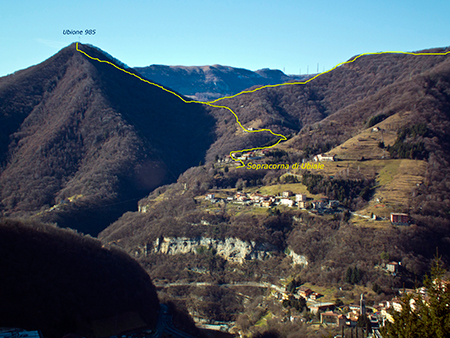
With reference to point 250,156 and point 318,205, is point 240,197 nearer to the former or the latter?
point 318,205

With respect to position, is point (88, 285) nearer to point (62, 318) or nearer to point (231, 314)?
point (62, 318)

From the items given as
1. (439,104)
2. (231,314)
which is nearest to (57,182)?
(231,314)

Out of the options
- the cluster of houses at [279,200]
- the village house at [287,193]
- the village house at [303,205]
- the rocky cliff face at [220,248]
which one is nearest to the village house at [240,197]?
the cluster of houses at [279,200]

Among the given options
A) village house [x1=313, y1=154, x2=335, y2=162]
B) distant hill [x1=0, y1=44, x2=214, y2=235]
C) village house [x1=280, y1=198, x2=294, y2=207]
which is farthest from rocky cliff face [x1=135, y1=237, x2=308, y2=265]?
village house [x1=313, y1=154, x2=335, y2=162]

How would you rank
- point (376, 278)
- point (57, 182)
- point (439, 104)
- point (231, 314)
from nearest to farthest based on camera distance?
point (376, 278) < point (231, 314) < point (439, 104) < point (57, 182)

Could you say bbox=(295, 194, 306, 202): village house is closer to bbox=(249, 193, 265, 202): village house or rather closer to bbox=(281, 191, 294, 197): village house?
bbox=(281, 191, 294, 197): village house
